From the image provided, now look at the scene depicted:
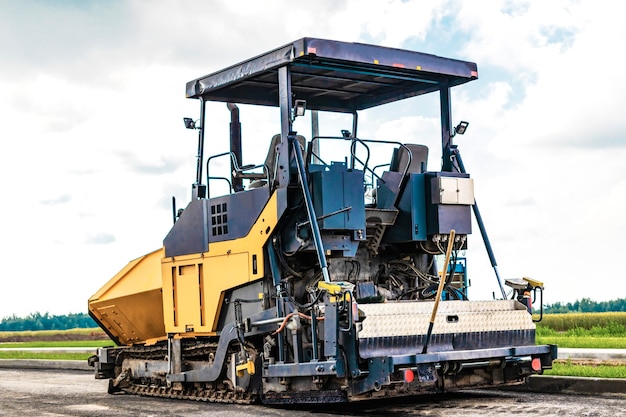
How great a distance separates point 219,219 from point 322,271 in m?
2.49

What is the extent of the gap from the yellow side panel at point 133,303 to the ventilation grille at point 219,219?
1393mm

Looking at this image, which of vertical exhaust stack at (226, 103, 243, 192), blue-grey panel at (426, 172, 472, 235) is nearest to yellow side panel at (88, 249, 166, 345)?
vertical exhaust stack at (226, 103, 243, 192)

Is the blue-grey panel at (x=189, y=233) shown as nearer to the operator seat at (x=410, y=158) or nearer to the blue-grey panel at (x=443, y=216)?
the operator seat at (x=410, y=158)

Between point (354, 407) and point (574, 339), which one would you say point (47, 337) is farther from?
point (354, 407)

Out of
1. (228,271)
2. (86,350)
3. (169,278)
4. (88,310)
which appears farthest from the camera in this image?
(86,350)

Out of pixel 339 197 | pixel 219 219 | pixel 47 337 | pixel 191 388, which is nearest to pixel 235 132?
pixel 219 219

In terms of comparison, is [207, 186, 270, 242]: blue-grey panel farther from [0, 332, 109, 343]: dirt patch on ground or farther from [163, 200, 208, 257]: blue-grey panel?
[0, 332, 109, 343]: dirt patch on ground

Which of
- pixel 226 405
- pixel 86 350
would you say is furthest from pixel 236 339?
pixel 86 350

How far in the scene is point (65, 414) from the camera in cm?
1166

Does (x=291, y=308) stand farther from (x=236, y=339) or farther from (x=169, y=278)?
(x=169, y=278)

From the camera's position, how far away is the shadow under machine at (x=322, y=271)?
34.3ft

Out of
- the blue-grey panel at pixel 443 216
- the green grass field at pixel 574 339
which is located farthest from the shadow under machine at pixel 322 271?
the green grass field at pixel 574 339

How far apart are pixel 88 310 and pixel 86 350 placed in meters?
10.2

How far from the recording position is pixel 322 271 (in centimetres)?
1041
